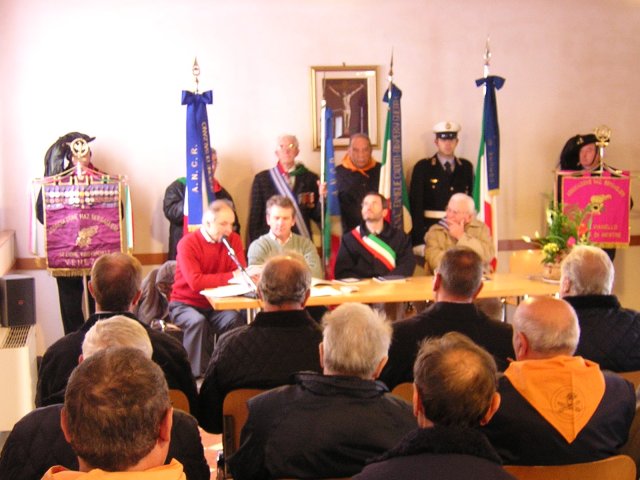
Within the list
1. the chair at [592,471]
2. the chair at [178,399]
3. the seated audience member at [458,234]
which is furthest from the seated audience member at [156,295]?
the chair at [592,471]

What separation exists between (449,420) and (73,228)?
4.78 m

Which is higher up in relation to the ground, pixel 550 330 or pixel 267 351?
pixel 550 330

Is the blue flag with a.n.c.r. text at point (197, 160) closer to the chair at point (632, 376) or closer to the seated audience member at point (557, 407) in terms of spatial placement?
the chair at point (632, 376)

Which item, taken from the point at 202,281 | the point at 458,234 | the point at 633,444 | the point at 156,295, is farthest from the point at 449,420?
the point at 458,234

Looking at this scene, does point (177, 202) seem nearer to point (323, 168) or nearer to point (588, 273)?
point (323, 168)

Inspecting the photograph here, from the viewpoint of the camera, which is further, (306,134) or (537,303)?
(306,134)

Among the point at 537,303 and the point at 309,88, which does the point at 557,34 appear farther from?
the point at 537,303

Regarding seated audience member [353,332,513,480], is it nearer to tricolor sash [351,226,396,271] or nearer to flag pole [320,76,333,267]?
tricolor sash [351,226,396,271]

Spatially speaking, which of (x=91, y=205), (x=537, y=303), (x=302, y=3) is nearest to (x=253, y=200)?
(x=91, y=205)

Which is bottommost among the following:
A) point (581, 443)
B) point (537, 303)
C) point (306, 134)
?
point (581, 443)

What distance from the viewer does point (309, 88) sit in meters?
6.92

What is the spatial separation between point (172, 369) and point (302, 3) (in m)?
4.52

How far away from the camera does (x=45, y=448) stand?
2.08 meters

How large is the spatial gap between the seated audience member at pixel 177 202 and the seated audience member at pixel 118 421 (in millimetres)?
4882
